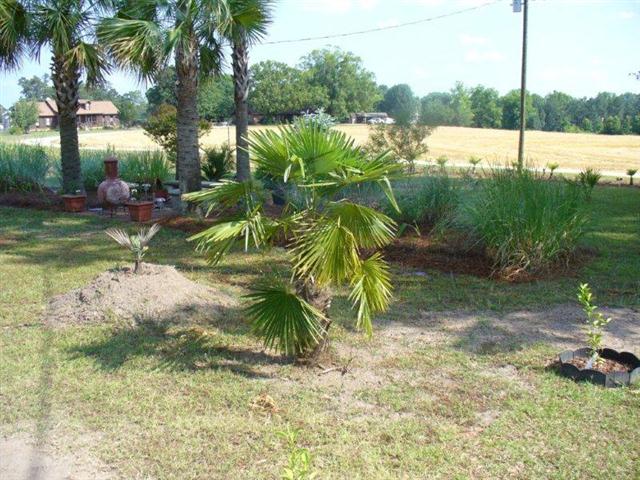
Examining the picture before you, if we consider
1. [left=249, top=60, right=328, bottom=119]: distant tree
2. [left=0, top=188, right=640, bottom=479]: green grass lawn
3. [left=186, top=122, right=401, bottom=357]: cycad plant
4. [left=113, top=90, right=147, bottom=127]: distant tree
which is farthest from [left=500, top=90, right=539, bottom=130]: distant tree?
[left=186, top=122, right=401, bottom=357]: cycad plant

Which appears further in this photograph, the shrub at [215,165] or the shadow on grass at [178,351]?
the shrub at [215,165]

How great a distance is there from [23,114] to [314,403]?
92.7 meters

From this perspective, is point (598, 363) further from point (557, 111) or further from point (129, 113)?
point (129, 113)

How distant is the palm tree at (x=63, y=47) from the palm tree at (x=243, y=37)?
2.86m

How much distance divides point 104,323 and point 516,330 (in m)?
3.84

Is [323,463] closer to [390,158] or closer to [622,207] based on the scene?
[390,158]

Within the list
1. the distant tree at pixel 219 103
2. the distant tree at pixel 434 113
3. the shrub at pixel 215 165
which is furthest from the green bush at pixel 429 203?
the distant tree at pixel 219 103

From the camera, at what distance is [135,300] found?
647 cm

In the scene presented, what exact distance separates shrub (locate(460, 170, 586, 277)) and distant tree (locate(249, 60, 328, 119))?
44401 millimetres

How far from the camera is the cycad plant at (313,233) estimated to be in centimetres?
473

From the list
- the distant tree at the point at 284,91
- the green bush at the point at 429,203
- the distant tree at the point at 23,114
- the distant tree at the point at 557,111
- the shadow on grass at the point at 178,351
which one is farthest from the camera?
the distant tree at the point at 23,114

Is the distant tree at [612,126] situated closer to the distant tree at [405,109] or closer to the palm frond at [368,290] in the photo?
the distant tree at [405,109]

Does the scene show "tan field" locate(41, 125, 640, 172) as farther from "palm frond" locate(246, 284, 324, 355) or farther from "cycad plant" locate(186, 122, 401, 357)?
"palm frond" locate(246, 284, 324, 355)

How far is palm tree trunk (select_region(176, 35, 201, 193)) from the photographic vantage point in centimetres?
1231
